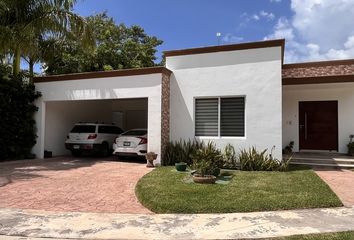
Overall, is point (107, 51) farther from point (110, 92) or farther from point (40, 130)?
point (110, 92)

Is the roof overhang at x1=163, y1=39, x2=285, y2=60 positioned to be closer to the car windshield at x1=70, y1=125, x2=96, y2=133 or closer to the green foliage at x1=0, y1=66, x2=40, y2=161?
the car windshield at x1=70, y1=125, x2=96, y2=133

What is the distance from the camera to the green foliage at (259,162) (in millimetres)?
11930

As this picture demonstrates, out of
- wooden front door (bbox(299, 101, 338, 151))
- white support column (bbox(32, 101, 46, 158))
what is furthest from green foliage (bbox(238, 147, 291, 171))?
white support column (bbox(32, 101, 46, 158))

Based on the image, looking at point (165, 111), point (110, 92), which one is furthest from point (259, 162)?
point (110, 92)

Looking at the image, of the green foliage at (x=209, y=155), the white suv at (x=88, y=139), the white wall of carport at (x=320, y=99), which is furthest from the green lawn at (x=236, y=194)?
the white suv at (x=88, y=139)

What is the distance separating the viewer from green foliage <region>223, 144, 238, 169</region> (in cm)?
1265

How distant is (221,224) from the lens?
6.18 metres

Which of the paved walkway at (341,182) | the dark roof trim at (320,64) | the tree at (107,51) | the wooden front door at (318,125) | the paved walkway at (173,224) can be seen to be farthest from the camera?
the tree at (107,51)

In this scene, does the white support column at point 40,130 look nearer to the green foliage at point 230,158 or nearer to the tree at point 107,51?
the tree at point 107,51

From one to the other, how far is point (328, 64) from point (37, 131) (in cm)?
1396

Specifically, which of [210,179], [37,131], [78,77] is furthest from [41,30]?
[210,179]

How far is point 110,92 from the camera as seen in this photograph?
14.6m

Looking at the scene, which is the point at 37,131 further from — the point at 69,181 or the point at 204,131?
the point at 204,131

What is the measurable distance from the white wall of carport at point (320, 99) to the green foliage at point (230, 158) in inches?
167
